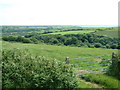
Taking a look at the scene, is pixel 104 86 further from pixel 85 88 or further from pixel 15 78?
pixel 15 78

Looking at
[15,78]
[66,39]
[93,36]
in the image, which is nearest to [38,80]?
[15,78]

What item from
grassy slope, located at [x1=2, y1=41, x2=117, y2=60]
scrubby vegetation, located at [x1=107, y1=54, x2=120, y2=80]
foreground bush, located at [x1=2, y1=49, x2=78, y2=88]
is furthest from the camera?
grassy slope, located at [x1=2, y1=41, x2=117, y2=60]

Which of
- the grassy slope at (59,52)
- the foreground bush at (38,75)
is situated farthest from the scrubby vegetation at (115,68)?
the grassy slope at (59,52)

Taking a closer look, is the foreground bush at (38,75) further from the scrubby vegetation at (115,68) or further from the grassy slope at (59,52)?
the grassy slope at (59,52)

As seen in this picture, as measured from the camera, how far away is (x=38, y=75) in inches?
257

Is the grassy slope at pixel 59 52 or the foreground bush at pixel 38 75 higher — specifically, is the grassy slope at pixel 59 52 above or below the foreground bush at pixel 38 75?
below

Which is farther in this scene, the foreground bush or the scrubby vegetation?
the scrubby vegetation

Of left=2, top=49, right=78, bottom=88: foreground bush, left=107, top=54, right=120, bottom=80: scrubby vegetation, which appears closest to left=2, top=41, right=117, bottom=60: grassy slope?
left=107, top=54, right=120, bottom=80: scrubby vegetation

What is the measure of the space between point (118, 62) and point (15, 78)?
696 centimetres

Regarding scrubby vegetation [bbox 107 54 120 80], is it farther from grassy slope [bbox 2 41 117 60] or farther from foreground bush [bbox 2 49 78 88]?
grassy slope [bbox 2 41 117 60]

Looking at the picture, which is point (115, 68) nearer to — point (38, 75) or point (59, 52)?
point (38, 75)

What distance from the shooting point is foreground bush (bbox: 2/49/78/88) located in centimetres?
650

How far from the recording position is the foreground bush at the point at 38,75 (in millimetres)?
6500

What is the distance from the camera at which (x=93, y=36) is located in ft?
232
